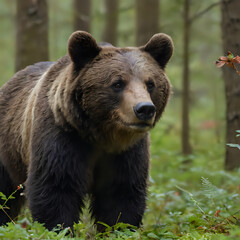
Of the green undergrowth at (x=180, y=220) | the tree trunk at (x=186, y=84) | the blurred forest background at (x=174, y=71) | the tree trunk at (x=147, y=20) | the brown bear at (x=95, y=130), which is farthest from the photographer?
the tree trunk at (x=186, y=84)

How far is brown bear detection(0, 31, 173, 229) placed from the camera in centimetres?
465

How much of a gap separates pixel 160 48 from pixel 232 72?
2.48 metres

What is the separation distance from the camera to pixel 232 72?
23.8 ft

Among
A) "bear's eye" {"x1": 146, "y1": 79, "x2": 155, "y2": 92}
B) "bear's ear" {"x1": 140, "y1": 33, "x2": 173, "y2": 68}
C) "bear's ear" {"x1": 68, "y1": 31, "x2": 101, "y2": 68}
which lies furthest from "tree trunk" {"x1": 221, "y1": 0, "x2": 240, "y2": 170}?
"bear's ear" {"x1": 68, "y1": 31, "x2": 101, "y2": 68}

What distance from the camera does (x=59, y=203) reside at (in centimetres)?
474

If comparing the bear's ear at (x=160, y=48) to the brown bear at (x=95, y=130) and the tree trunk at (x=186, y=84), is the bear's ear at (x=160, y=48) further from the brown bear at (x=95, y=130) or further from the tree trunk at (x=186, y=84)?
the tree trunk at (x=186, y=84)

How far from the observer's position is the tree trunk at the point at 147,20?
11023 mm

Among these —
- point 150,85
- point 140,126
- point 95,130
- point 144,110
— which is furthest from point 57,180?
point 150,85

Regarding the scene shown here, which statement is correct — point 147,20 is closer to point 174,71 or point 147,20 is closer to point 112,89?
point 174,71

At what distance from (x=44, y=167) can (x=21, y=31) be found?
4149 mm

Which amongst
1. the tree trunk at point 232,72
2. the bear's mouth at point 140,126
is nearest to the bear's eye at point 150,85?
the bear's mouth at point 140,126

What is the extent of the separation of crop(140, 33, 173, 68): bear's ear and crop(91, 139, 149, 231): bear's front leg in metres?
0.91

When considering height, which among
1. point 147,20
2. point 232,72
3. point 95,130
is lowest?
point 95,130

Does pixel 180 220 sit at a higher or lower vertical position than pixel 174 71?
lower
